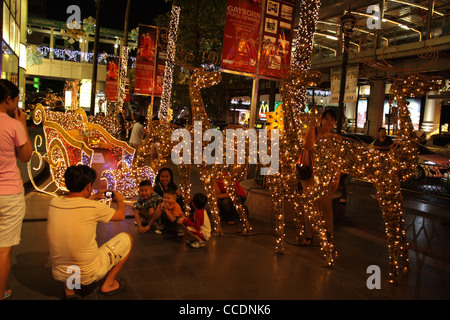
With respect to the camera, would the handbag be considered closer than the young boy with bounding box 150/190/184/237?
Yes

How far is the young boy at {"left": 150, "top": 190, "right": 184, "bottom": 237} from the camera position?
15.7 ft

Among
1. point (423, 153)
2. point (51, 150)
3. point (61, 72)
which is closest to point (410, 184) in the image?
point (423, 153)

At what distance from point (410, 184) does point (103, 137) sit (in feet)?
28.9

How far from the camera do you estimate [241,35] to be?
6.35m

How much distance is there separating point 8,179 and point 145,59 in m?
9.79

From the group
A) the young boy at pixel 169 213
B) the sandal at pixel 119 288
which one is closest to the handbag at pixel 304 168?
the young boy at pixel 169 213

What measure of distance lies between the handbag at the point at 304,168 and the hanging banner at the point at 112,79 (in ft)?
47.6

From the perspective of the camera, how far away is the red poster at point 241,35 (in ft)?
20.5

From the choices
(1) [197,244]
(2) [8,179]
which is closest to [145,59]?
(1) [197,244]

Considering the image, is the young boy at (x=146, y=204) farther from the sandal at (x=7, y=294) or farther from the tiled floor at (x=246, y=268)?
the sandal at (x=7, y=294)

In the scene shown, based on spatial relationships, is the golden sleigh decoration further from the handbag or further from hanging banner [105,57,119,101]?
hanging banner [105,57,119,101]

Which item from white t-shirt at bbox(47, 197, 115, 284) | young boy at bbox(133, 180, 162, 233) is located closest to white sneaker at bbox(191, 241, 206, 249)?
young boy at bbox(133, 180, 162, 233)

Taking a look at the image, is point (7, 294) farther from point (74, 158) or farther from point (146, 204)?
point (74, 158)

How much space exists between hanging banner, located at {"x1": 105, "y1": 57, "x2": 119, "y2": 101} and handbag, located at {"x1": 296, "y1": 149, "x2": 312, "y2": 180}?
14.5 m
